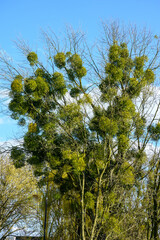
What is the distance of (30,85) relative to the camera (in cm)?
1350

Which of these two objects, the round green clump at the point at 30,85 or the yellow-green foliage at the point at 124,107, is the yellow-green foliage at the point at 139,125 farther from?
the round green clump at the point at 30,85

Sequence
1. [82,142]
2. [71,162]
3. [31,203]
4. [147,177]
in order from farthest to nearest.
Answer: [31,203] → [147,177] → [82,142] → [71,162]

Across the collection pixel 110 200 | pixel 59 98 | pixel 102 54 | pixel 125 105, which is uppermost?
pixel 102 54

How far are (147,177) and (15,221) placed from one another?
13873mm

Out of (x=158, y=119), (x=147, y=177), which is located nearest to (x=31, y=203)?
(x=147, y=177)

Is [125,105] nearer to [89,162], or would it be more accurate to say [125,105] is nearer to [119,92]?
[119,92]

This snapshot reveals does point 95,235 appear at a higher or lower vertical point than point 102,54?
lower

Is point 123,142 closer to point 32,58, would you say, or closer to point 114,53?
point 114,53

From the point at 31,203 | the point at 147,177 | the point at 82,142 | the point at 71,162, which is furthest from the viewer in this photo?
the point at 31,203

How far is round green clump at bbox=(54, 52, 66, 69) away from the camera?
599 inches

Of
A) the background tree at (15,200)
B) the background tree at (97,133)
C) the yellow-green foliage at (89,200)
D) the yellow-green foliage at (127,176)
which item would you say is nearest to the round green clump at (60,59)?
the background tree at (97,133)

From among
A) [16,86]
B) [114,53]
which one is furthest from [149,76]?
[16,86]

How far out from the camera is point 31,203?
25.3 metres

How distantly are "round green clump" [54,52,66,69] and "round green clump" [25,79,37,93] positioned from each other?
2150 millimetres
